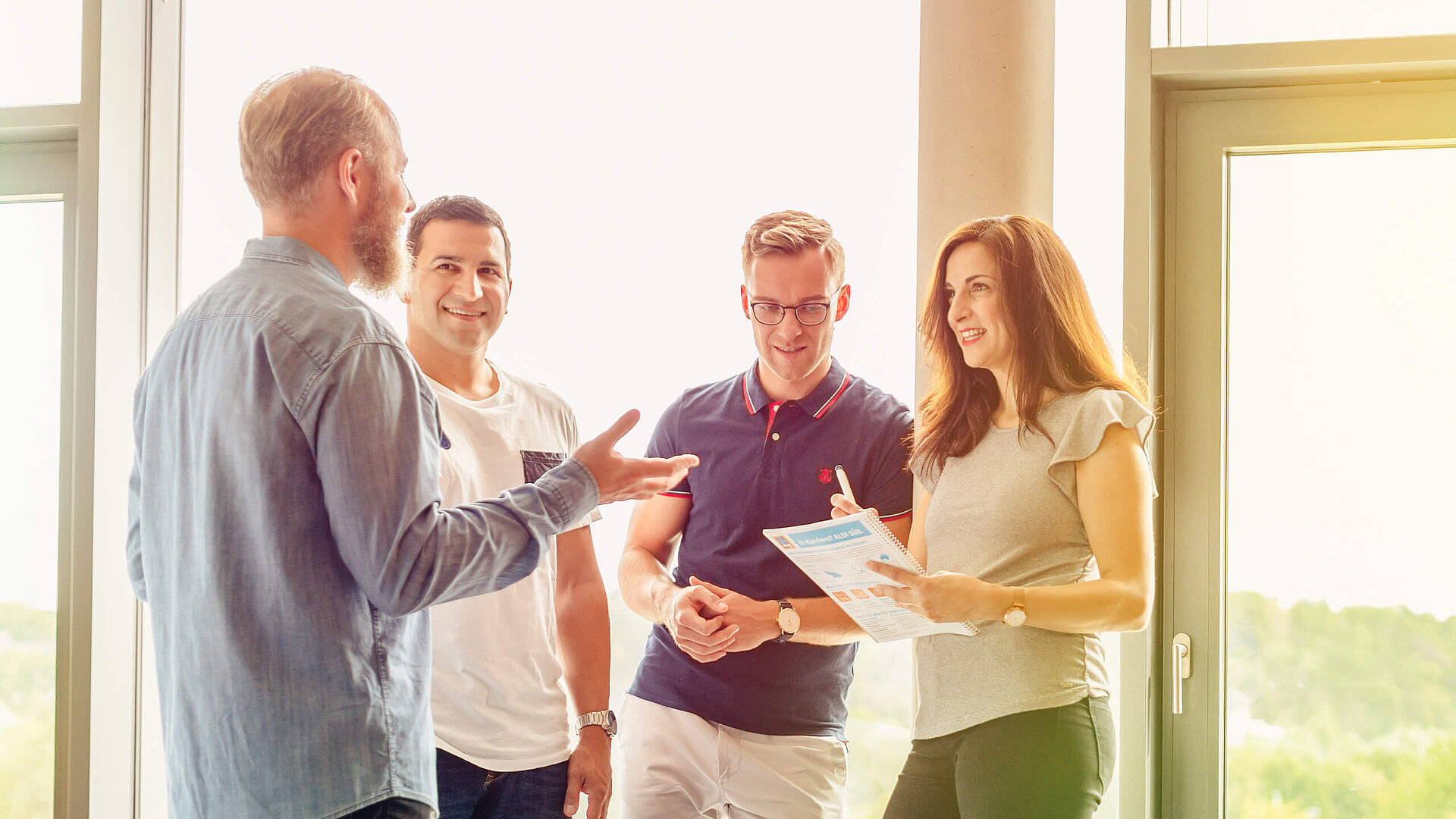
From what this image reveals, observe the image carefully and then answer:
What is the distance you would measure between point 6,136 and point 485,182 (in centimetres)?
137

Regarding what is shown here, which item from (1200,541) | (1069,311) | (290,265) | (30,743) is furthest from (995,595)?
(30,743)

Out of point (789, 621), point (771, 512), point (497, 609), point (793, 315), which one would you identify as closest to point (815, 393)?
point (793, 315)

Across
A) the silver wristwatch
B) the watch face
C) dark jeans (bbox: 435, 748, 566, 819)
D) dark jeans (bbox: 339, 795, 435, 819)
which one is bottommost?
dark jeans (bbox: 435, 748, 566, 819)

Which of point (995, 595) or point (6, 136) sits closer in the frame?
point (995, 595)

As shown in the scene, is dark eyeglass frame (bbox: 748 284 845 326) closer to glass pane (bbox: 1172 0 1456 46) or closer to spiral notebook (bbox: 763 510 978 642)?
spiral notebook (bbox: 763 510 978 642)

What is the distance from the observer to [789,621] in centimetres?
216

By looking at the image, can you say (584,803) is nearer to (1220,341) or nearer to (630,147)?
(630,147)

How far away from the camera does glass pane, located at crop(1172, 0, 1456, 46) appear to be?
2.45 metres

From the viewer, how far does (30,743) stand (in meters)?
2.86

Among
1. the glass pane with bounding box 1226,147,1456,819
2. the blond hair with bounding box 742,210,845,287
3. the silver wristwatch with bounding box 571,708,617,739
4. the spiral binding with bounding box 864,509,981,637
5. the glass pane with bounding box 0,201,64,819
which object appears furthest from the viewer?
the glass pane with bounding box 0,201,64,819

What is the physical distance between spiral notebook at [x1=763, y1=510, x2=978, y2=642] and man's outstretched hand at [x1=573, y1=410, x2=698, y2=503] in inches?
14.0

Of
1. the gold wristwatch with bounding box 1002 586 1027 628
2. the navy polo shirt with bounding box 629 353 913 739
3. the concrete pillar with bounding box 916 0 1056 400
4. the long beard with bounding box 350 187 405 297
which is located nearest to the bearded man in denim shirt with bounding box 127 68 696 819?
the long beard with bounding box 350 187 405 297

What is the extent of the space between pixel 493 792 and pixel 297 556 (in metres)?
0.77

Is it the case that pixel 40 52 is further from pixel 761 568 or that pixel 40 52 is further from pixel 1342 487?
pixel 1342 487
